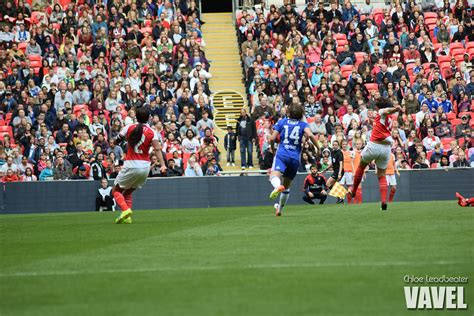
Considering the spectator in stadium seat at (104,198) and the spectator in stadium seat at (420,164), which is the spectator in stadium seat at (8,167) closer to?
the spectator in stadium seat at (104,198)

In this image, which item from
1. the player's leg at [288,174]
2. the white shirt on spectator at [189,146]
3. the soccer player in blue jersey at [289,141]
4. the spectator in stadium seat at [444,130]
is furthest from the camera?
the spectator in stadium seat at [444,130]

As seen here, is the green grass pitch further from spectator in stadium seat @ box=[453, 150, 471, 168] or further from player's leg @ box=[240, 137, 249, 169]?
player's leg @ box=[240, 137, 249, 169]

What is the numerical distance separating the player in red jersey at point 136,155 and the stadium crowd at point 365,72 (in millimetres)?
12711

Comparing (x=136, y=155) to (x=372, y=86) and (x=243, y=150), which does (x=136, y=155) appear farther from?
(x=372, y=86)

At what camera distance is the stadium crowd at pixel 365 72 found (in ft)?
101

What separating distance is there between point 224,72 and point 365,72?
5.35m

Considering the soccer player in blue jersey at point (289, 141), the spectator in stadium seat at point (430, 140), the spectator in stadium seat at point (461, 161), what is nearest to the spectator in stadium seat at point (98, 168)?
the spectator in stadium seat at point (430, 140)

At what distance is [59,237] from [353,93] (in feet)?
62.6

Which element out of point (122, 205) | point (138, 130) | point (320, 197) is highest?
point (138, 130)

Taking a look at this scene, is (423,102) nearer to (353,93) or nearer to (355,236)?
(353,93)

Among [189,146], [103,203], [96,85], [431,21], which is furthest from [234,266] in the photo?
[431,21]

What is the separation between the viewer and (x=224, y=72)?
1423 inches

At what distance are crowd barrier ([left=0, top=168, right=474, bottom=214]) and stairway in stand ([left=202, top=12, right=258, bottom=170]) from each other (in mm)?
2790

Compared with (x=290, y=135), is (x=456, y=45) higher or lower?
higher
